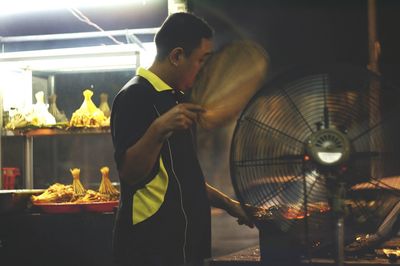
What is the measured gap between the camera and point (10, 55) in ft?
16.1

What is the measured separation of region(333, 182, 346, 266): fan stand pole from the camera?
2225 mm

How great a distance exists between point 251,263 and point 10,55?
9.42 feet

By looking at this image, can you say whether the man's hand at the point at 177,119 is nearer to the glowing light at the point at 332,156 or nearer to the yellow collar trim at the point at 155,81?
the yellow collar trim at the point at 155,81

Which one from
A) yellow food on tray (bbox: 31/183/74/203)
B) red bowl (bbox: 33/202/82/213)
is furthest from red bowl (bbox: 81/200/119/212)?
yellow food on tray (bbox: 31/183/74/203)

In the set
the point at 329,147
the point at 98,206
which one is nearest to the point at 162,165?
the point at 329,147

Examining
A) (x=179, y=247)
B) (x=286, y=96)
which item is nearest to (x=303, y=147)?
(x=286, y=96)

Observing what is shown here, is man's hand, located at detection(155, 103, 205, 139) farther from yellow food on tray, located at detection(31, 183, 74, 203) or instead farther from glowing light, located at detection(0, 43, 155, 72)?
yellow food on tray, located at detection(31, 183, 74, 203)

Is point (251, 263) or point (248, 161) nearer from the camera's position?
point (248, 161)

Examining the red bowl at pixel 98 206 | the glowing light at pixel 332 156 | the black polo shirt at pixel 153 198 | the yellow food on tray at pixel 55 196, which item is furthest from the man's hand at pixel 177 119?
the yellow food on tray at pixel 55 196

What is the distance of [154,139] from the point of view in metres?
2.31

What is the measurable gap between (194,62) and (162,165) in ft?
1.56

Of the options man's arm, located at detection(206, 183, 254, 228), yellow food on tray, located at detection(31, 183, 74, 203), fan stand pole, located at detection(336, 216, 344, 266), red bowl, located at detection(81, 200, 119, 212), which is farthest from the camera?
yellow food on tray, located at detection(31, 183, 74, 203)

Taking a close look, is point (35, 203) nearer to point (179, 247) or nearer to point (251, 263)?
point (251, 263)

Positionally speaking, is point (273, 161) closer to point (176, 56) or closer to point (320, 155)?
point (320, 155)
